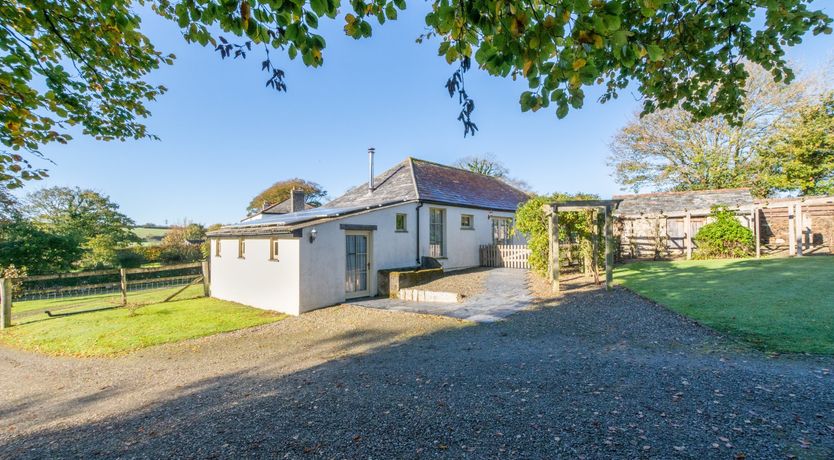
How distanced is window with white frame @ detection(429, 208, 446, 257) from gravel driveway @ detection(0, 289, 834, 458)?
8756 millimetres

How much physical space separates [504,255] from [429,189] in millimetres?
5282

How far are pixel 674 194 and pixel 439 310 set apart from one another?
22.9 meters

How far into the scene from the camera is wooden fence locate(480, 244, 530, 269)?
1794 centimetres

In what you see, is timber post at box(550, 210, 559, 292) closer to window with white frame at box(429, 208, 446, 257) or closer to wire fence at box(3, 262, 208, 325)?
A: window with white frame at box(429, 208, 446, 257)

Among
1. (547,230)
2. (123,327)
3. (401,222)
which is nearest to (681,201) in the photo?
(547,230)

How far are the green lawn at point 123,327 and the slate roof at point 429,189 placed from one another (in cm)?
783

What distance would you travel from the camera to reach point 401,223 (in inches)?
568

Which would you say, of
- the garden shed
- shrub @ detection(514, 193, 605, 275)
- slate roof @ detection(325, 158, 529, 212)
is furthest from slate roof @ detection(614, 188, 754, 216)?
shrub @ detection(514, 193, 605, 275)

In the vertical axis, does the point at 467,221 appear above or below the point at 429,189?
below

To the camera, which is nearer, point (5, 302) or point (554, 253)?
point (5, 302)

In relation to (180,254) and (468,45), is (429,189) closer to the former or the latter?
(468,45)

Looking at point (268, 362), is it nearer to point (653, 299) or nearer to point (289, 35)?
point (289, 35)

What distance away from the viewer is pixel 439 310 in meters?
9.77

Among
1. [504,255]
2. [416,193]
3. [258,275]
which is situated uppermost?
[416,193]
